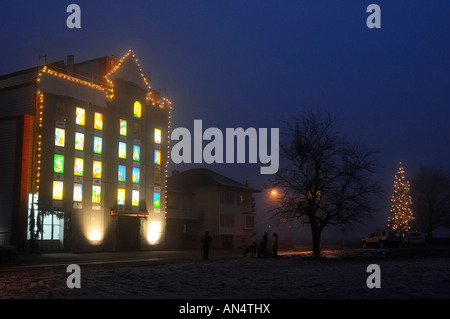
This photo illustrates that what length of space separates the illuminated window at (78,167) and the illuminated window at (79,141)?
3.22ft

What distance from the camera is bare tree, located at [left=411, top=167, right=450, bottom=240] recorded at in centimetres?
7688

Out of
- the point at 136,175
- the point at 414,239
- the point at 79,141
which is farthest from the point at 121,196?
the point at 414,239

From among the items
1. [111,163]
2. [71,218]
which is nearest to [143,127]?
[111,163]

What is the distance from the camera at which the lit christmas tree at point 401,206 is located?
69.9 metres

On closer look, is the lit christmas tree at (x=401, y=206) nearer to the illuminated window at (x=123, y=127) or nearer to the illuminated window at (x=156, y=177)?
the illuminated window at (x=156, y=177)

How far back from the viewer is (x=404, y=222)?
6956 cm

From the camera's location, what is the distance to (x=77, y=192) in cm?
4381

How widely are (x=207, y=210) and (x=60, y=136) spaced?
951 inches

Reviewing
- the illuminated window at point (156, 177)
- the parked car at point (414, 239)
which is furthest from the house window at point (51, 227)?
the parked car at point (414, 239)

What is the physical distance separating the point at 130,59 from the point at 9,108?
13244mm

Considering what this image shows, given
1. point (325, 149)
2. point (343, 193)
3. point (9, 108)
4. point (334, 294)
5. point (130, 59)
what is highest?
point (130, 59)

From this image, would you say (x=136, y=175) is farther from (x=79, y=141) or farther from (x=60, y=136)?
(x=60, y=136)

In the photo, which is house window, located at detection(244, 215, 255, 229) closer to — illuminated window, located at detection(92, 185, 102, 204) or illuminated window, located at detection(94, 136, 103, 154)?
illuminated window, located at detection(92, 185, 102, 204)
